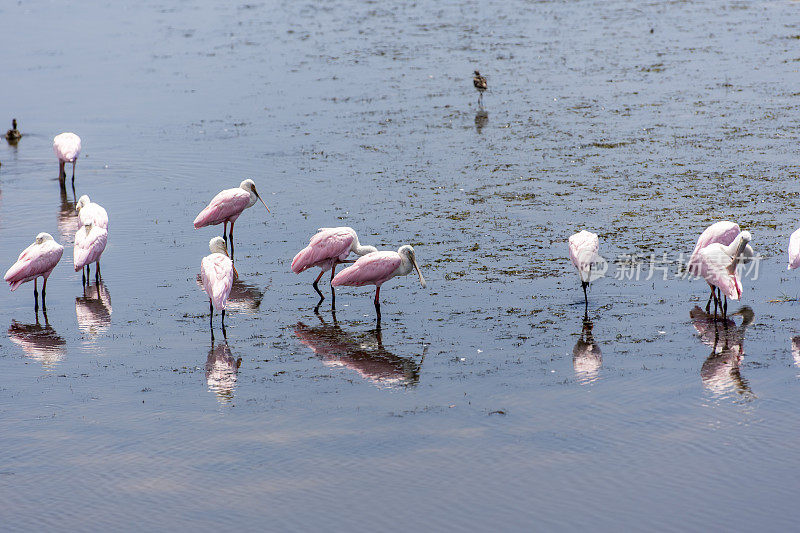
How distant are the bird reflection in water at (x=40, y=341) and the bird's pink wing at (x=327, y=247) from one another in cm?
323

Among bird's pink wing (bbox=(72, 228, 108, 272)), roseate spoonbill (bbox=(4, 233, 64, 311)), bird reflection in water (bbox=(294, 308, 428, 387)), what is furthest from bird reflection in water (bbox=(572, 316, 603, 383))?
roseate spoonbill (bbox=(4, 233, 64, 311))

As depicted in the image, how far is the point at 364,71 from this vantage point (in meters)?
28.9

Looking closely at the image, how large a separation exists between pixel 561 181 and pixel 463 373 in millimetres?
7887

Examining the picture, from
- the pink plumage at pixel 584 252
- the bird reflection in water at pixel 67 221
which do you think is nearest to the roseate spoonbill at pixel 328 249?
the pink plumage at pixel 584 252

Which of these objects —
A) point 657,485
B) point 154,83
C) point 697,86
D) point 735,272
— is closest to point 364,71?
point 154,83

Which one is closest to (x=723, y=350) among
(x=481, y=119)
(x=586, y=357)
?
(x=586, y=357)

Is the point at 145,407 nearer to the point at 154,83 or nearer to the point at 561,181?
the point at 561,181

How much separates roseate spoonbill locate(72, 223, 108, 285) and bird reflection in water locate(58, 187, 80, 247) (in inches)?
86.9

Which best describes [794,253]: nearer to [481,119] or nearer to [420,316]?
[420,316]

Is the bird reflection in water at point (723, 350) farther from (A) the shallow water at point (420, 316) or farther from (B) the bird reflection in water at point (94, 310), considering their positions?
(B) the bird reflection in water at point (94, 310)

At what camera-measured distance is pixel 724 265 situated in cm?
1195

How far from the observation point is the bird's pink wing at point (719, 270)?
11750mm

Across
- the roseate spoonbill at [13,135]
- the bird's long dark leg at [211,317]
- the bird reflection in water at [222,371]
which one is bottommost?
the bird reflection in water at [222,371]

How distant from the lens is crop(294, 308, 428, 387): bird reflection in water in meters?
11.0
